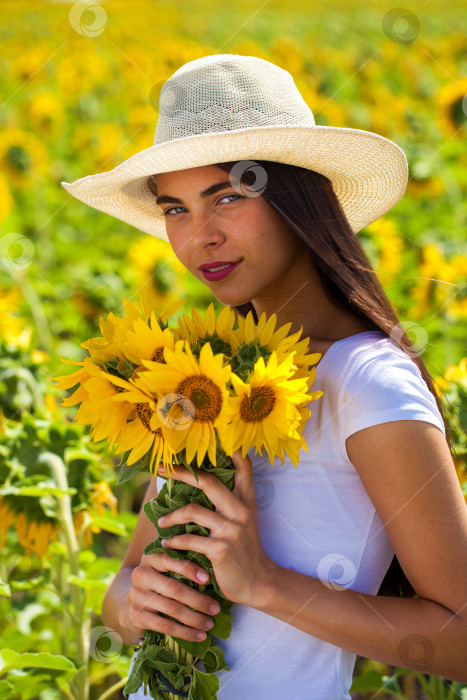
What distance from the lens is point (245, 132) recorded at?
1200 millimetres

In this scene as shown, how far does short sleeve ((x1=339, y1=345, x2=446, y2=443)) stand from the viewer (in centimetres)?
107

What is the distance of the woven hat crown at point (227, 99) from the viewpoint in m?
1.28

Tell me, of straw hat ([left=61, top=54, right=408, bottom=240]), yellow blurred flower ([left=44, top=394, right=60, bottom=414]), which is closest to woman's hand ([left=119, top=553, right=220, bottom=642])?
straw hat ([left=61, top=54, right=408, bottom=240])

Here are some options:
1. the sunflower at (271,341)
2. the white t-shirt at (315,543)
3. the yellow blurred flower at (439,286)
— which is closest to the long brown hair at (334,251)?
the white t-shirt at (315,543)

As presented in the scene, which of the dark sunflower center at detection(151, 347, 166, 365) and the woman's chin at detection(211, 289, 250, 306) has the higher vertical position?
the dark sunflower center at detection(151, 347, 166, 365)

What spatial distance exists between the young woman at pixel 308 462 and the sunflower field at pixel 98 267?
0.15 m

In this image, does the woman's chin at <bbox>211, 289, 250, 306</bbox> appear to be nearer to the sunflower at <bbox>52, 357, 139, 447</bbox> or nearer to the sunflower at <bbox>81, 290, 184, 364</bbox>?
the sunflower at <bbox>81, 290, 184, 364</bbox>

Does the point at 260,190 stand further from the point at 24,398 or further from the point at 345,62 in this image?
the point at 345,62

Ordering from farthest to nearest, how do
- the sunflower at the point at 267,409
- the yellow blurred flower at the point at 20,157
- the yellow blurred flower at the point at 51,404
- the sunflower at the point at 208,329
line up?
the yellow blurred flower at the point at 20,157 < the yellow blurred flower at the point at 51,404 < the sunflower at the point at 208,329 < the sunflower at the point at 267,409

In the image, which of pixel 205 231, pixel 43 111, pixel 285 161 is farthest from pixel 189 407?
pixel 43 111

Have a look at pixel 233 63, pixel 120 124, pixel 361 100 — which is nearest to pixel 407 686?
pixel 233 63

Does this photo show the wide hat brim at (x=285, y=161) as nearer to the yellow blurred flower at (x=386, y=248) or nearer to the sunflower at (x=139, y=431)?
the sunflower at (x=139, y=431)

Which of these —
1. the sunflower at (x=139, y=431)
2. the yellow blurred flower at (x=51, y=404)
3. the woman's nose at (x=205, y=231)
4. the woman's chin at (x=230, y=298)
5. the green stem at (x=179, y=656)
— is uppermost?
the woman's nose at (x=205, y=231)

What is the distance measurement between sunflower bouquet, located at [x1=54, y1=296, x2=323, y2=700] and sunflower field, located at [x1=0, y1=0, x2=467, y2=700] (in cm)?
13
